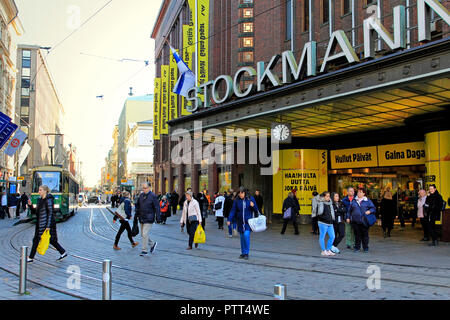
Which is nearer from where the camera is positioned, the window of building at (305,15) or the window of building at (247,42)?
the window of building at (305,15)

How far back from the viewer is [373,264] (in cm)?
983

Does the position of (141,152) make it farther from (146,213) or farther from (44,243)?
(44,243)

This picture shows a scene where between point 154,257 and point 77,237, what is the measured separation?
6.34 meters

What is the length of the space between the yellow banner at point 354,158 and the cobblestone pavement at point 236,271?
5.81 m

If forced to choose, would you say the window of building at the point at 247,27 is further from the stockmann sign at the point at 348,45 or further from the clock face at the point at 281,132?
the clock face at the point at 281,132

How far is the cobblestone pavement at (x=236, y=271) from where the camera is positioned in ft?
23.4

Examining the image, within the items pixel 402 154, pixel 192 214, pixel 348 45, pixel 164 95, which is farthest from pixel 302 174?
pixel 164 95

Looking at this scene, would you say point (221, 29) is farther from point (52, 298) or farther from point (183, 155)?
point (52, 298)

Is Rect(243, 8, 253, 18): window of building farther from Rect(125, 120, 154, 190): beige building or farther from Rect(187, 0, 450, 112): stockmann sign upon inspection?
Rect(125, 120, 154, 190): beige building

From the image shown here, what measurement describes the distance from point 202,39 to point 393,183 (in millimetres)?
15166

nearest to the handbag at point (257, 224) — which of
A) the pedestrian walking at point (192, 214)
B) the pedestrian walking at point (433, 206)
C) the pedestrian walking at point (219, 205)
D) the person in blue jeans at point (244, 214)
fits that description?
the person in blue jeans at point (244, 214)

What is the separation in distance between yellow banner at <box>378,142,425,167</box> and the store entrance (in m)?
0.78

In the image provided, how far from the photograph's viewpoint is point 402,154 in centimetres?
1764

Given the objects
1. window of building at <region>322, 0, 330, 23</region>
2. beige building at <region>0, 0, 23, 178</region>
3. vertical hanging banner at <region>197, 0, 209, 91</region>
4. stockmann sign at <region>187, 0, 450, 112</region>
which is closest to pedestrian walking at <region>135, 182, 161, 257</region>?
stockmann sign at <region>187, 0, 450, 112</region>
